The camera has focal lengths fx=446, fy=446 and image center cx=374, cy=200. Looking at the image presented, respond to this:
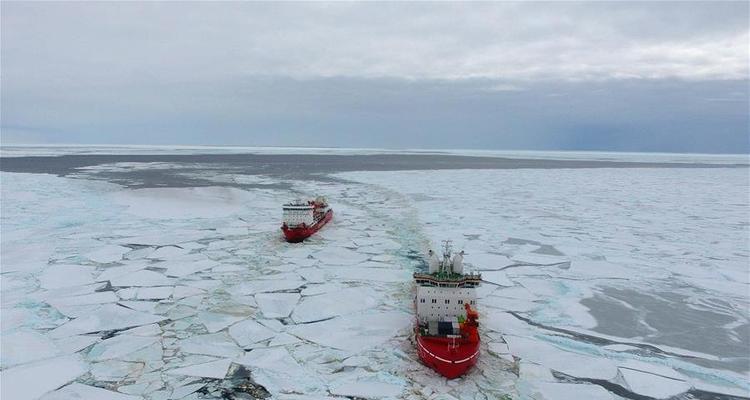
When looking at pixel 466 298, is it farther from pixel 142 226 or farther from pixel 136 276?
pixel 142 226

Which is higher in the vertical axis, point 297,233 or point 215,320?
point 297,233

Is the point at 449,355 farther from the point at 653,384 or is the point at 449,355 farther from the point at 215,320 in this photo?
the point at 215,320

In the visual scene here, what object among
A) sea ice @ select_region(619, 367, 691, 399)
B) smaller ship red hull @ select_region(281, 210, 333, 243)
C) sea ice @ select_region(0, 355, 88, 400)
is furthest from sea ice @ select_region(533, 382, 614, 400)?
smaller ship red hull @ select_region(281, 210, 333, 243)

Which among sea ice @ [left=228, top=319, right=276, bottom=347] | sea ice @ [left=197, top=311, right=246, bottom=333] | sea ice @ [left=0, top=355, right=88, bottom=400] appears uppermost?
sea ice @ [left=197, top=311, right=246, bottom=333]

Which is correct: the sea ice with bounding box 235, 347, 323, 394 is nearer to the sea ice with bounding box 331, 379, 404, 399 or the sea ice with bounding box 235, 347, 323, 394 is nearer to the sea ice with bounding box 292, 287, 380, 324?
the sea ice with bounding box 331, 379, 404, 399

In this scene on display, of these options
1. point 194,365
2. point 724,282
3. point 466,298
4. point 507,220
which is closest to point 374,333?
point 466,298

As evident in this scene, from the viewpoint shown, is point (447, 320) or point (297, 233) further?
point (297, 233)

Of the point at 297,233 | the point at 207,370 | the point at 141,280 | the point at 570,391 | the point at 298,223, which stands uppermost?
the point at 298,223

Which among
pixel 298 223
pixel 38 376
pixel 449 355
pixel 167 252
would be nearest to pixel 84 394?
pixel 38 376
